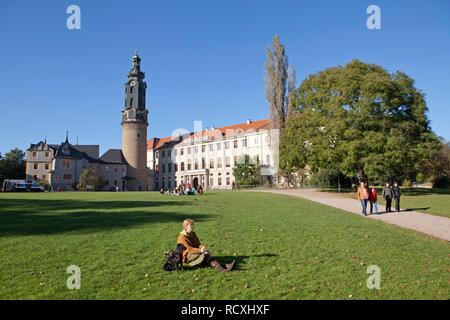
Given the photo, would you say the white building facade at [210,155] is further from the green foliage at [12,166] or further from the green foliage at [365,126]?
the green foliage at [365,126]

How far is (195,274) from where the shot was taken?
7.53 meters

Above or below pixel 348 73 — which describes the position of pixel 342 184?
below

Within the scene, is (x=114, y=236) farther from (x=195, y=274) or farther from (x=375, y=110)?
(x=375, y=110)

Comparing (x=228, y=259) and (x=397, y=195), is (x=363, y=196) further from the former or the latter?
(x=228, y=259)

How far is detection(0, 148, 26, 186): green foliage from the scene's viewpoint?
77.8m

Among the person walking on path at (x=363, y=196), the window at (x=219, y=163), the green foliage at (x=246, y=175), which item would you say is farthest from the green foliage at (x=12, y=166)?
the person walking on path at (x=363, y=196)

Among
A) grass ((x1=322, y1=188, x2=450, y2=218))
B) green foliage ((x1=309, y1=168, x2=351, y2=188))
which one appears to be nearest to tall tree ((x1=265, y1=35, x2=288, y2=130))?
green foliage ((x1=309, y1=168, x2=351, y2=188))

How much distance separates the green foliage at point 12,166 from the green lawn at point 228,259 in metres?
74.2

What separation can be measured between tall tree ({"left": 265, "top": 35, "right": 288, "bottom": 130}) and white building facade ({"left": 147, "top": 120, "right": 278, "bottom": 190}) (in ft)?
49.2

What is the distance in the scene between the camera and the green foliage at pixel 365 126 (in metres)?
32.6

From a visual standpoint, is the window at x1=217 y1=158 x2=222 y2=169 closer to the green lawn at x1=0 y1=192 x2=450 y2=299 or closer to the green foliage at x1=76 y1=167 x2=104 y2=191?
the green foliage at x1=76 y1=167 x2=104 y2=191
